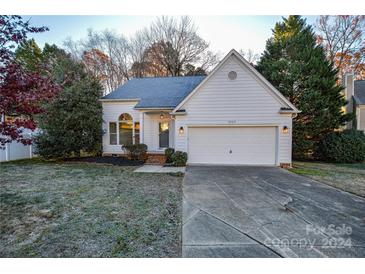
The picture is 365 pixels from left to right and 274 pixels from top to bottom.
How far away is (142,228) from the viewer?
3.20 meters

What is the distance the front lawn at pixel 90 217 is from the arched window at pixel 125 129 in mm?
5506

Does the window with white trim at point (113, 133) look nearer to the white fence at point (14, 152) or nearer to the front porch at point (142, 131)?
the front porch at point (142, 131)

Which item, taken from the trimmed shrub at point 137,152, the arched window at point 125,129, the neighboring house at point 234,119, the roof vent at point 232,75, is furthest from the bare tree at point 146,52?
the trimmed shrub at point 137,152

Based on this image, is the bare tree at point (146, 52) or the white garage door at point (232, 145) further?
the bare tree at point (146, 52)

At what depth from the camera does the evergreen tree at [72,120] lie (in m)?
9.84

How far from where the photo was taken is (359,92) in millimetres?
14906

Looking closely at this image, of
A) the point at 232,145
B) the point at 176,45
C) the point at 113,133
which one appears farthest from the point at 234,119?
the point at 176,45

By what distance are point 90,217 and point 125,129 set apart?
344 inches

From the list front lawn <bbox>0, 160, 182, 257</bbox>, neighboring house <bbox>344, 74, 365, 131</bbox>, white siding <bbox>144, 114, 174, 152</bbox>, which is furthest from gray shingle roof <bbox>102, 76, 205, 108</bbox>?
neighboring house <bbox>344, 74, 365, 131</bbox>

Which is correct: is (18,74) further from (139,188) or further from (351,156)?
(351,156)

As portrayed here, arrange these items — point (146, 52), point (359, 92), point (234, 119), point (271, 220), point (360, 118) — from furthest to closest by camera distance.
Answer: point (146, 52) → point (359, 92) → point (360, 118) → point (234, 119) → point (271, 220)

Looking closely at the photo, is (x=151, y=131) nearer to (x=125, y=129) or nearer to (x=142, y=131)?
(x=142, y=131)

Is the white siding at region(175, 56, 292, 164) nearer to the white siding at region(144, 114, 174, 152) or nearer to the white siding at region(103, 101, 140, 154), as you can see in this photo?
the white siding at region(144, 114, 174, 152)
